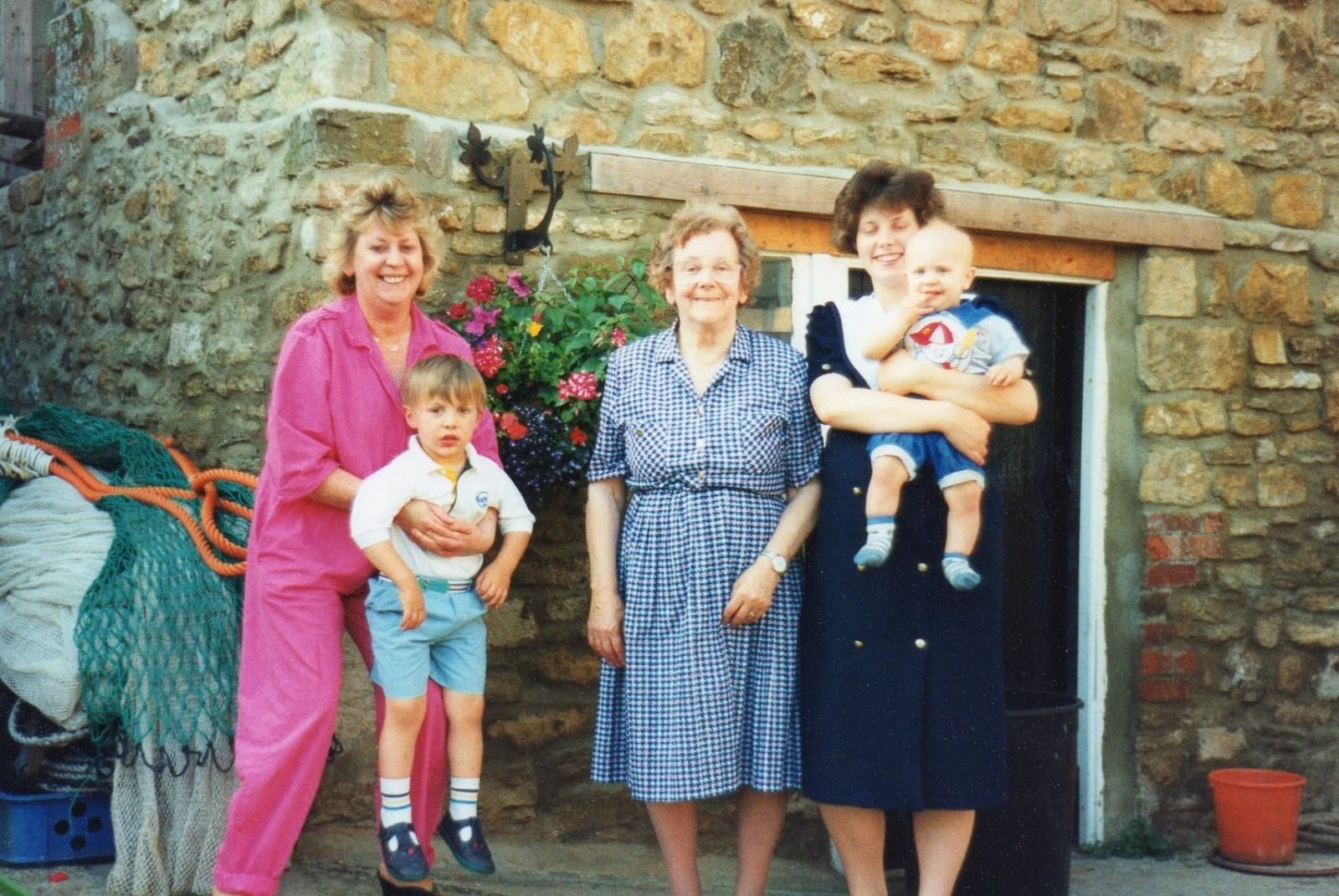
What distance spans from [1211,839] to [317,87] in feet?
13.3

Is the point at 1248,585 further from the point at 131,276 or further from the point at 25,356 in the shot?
the point at 25,356

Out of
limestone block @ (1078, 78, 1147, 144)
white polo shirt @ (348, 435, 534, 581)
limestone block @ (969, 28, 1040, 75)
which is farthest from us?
limestone block @ (1078, 78, 1147, 144)

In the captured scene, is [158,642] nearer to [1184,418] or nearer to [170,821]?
[170,821]

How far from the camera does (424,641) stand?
343 cm

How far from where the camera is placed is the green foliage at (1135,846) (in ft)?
18.0

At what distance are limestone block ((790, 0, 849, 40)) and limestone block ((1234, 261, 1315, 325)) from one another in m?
1.85

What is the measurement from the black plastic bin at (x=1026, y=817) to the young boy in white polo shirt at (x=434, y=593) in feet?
4.45

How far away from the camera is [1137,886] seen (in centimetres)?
507

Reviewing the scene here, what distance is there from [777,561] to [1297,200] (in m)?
3.26

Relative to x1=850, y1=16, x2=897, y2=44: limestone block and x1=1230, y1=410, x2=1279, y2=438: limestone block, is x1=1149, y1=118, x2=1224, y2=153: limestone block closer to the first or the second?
x1=1230, y1=410, x2=1279, y2=438: limestone block

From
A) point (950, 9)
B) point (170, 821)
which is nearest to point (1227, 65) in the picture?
point (950, 9)

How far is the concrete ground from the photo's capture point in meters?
4.01

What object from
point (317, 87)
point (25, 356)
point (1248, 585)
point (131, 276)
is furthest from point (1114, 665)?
point (25, 356)

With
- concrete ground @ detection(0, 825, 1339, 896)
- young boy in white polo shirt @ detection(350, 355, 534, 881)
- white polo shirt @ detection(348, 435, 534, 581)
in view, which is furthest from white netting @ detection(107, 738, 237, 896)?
white polo shirt @ detection(348, 435, 534, 581)
